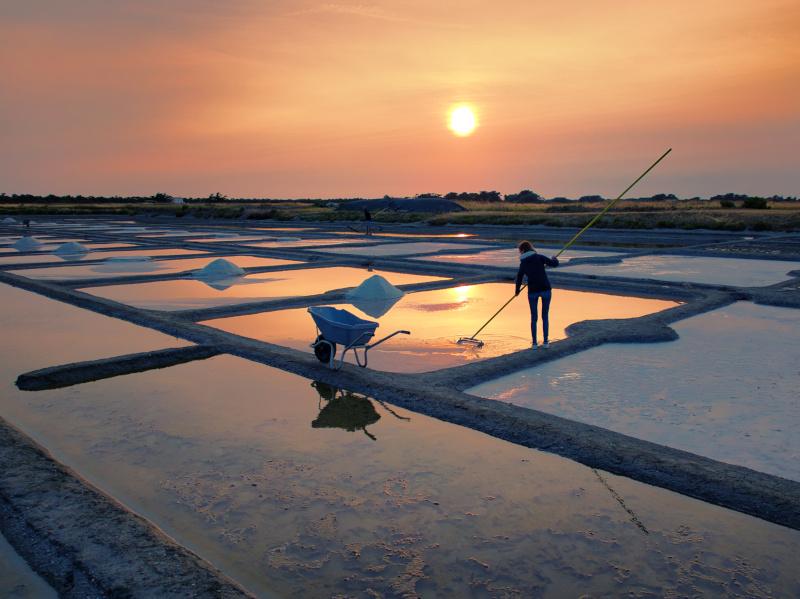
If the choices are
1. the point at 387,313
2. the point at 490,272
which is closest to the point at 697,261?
the point at 490,272

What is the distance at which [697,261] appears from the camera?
60.2 ft

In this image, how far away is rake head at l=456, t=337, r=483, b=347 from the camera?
7.91 m

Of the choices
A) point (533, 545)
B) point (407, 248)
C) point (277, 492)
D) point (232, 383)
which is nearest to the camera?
point (533, 545)

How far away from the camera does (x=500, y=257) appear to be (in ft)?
66.1

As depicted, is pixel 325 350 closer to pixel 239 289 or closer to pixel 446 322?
pixel 446 322

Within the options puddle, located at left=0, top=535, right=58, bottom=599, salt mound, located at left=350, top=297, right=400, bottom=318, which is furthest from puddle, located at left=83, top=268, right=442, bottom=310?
puddle, located at left=0, top=535, right=58, bottom=599

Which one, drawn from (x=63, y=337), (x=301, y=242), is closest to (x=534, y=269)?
(x=63, y=337)

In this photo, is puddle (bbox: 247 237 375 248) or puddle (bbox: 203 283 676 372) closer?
puddle (bbox: 203 283 676 372)

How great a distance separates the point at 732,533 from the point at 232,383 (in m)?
4.47

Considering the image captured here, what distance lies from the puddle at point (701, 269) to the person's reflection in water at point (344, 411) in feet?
33.1

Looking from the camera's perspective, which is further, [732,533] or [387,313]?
[387,313]

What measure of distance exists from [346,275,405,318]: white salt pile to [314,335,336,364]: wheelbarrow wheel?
158 inches

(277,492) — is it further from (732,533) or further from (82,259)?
(82,259)

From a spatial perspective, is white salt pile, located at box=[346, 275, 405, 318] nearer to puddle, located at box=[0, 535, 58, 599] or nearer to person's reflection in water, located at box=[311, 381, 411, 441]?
person's reflection in water, located at box=[311, 381, 411, 441]
